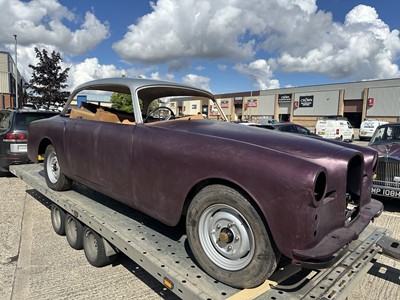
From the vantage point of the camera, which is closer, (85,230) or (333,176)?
(333,176)

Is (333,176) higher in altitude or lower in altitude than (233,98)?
lower

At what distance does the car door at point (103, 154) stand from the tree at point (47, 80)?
2663 centimetres

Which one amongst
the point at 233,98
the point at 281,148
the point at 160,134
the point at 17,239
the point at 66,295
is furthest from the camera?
the point at 233,98

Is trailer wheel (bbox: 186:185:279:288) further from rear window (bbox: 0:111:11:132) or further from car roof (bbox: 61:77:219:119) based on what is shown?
rear window (bbox: 0:111:11:132)

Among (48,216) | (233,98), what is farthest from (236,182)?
(233,98)

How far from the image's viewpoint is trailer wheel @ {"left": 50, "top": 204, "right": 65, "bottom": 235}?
4.19 metres

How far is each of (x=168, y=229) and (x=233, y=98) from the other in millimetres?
55293

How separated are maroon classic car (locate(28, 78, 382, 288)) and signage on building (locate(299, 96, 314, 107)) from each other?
44060mm

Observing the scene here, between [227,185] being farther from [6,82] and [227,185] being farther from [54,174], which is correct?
[6,82]

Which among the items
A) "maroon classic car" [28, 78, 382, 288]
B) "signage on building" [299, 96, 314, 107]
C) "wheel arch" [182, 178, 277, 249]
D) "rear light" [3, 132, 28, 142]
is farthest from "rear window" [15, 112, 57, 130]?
"signage on building" [299, 96, 314, 107]

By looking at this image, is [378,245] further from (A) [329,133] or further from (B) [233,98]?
(B) [233,98]

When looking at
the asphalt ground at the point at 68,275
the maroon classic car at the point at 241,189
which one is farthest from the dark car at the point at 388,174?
the maroon classic car at the point at 241,189

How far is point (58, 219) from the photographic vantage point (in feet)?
14.2

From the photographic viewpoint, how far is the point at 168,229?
304 centimetres
